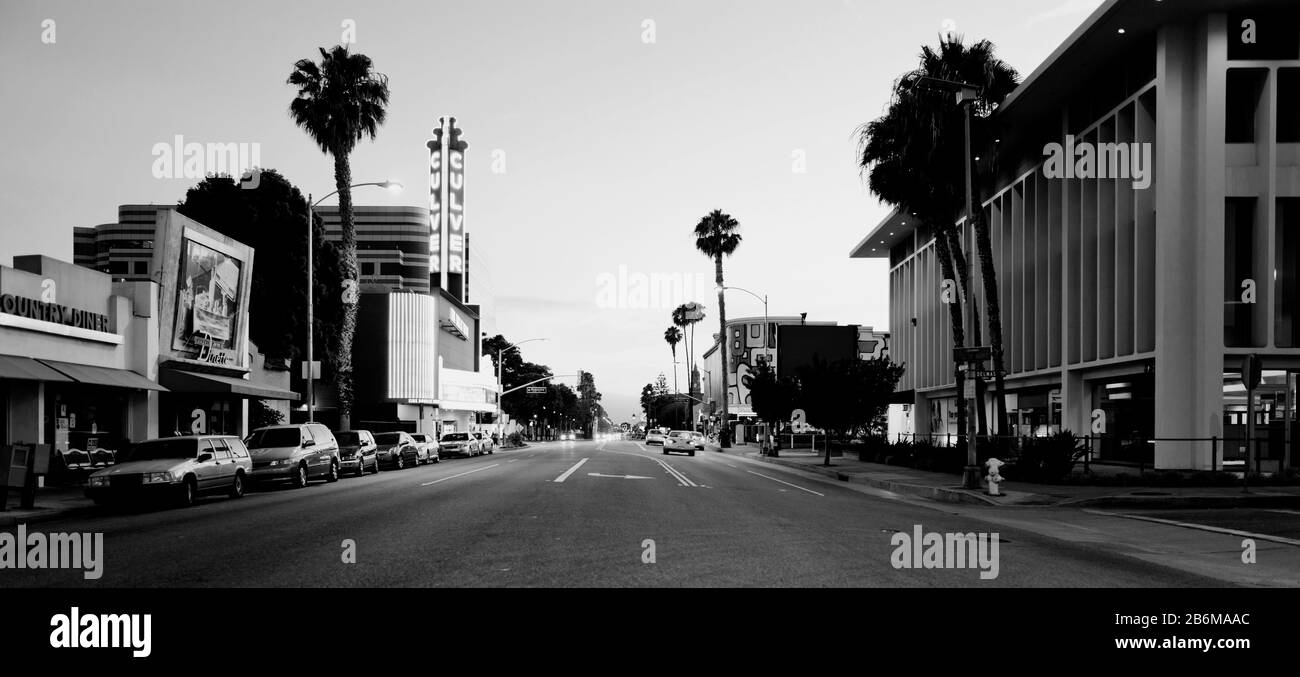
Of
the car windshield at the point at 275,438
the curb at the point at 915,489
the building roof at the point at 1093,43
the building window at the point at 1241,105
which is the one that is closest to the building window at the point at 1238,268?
the building window at the point at 1241,105

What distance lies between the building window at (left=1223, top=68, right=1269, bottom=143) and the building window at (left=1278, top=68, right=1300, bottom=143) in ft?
2.60

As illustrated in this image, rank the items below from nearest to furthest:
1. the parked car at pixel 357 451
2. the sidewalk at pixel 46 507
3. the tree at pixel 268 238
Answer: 1. the sidewalk at pixel 46 507
2. the parked car at pixel 357 451
3. the tree at pixel 268 238

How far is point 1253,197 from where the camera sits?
93.9 ft

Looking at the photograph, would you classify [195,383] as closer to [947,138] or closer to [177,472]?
[177,472]

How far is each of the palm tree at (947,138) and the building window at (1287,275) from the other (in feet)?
26.8

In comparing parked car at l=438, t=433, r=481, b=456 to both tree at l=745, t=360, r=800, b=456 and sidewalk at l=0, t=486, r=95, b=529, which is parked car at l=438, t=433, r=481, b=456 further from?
sidewalk at l=0, t=486, r=95, b=529

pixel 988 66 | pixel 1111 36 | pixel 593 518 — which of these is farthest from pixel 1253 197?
pixel 593 518

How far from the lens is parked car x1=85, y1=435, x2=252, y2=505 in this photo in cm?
1869

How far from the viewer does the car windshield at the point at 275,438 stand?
26.8 meters

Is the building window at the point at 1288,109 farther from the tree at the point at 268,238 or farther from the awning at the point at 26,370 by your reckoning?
the tree at the point at 268,238
